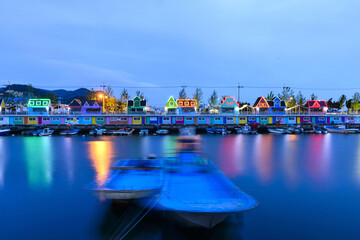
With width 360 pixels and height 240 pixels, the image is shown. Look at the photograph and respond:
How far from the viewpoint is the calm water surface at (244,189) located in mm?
12141

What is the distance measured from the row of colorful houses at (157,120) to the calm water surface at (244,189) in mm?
35913

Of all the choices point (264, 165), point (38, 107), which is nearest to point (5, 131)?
point (38, 107)

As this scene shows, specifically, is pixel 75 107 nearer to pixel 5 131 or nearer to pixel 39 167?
pixel 5 131

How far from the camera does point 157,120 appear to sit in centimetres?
6894

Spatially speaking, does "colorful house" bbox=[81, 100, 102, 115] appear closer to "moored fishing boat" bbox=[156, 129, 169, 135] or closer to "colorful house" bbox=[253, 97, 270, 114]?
"moored fishing boat" bbox=[156, 129, 169, 135]

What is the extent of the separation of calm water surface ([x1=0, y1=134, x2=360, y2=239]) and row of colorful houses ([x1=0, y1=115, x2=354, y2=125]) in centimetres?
3591

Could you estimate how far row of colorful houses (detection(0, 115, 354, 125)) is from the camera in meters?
67.1

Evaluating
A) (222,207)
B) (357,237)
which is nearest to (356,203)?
(357,237)

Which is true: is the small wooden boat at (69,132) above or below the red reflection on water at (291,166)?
above

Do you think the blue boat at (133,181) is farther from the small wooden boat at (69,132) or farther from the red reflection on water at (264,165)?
the small wooden boat at (69,132)

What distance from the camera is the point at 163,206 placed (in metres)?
9.89

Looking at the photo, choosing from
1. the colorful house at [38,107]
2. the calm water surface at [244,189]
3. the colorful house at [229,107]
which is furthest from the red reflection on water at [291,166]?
the colorful house at [38,107]

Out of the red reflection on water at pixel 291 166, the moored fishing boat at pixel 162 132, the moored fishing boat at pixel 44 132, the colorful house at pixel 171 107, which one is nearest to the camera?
the red reflection on water at pixel 291 166

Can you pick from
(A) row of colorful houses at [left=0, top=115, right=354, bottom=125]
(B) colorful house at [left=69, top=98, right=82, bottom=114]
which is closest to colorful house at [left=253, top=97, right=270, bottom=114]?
(A) row of colorful houses at [left=0, top=115, right=354, bottom=125]
